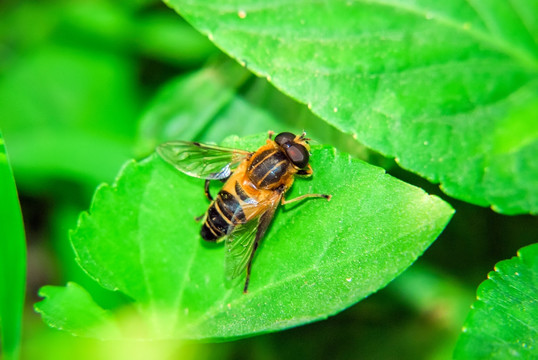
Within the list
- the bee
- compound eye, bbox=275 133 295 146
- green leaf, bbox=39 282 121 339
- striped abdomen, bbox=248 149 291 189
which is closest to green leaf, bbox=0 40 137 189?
the bee

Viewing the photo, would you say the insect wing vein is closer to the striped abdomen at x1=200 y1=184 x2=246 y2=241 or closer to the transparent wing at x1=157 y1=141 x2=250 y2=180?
the striped abdomen at x1=200 y1=184 x2=246 y2=241

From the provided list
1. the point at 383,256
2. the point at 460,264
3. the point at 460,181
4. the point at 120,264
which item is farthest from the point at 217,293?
the point at 460,264

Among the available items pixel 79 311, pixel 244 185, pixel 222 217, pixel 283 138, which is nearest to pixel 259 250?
pixel 222 217

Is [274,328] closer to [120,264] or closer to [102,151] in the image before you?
[120,264]

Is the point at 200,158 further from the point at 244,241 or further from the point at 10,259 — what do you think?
the point at 10,259

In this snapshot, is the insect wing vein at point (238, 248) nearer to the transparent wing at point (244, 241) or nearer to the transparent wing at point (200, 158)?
the transparent wing at point (244, 241)

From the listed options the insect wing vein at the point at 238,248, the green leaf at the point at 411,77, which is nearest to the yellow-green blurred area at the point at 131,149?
the green leaf at the point at 411,77

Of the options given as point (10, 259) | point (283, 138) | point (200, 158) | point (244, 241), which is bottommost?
point (10, 259)
